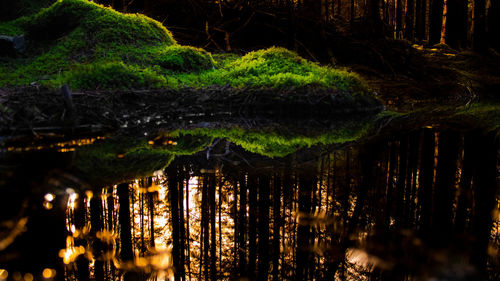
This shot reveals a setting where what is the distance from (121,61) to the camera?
193 inches

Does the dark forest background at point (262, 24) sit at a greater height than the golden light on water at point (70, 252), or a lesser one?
greater

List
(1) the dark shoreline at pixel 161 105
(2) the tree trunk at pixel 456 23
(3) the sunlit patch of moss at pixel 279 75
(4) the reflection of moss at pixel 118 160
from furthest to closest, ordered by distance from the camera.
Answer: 1. (2) the tree trunk at pixel 456 23
2. (3) the sunlit patch of moss at pixel 279 75
3. (1) the dark shoreline at pixel 161 105
4. (4) the reflection of moss at pixel 118 160

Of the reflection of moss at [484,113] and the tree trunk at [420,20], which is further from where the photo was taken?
the tree trunk at [420,20]

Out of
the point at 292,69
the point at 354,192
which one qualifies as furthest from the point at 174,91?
the point at 354,192

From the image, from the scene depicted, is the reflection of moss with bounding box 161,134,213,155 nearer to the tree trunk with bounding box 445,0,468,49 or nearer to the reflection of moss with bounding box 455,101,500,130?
the reflection of moss with bounding box 455,101,500,130

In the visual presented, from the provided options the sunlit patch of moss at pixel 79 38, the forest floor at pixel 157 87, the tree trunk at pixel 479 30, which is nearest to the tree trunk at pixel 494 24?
the tree trunk at pixel 479 30

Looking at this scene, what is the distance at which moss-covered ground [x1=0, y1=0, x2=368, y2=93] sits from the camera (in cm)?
462

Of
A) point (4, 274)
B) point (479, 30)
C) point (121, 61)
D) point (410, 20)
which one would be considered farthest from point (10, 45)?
point (479, 30)

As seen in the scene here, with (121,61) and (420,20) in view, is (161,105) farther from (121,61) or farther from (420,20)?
(420,20)

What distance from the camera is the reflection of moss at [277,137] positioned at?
3100mm

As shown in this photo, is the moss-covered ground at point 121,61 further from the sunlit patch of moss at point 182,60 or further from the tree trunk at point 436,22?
the tree trunk at point 436,22

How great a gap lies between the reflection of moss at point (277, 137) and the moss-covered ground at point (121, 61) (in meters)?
1.27

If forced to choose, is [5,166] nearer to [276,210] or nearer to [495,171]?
[276,210]

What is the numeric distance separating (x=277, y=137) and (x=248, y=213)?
1.75 meters
